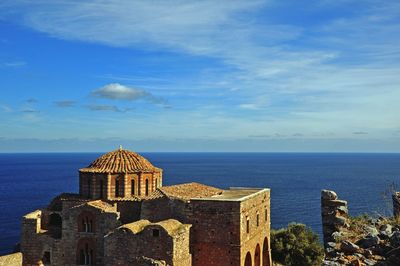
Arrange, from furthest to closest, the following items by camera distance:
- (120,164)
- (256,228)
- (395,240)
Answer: (120,164)
(256,228)
(395,240)

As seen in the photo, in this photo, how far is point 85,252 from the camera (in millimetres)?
27531

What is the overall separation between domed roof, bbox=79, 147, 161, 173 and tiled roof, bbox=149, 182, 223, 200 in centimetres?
235

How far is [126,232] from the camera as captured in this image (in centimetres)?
2434

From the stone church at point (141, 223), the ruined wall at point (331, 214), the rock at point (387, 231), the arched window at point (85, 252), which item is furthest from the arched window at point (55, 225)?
the rock at point (387, 231)

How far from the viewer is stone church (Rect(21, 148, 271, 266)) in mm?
24188

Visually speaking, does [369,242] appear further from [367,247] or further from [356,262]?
[356,262]

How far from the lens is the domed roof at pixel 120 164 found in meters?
29.0

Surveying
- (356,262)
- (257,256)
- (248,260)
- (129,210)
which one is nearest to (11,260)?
(129,210)

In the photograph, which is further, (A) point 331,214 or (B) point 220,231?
(B) point 220,231

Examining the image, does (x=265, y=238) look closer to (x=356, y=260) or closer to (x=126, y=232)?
(x=126, y=232)

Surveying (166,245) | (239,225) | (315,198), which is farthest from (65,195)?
(315,198)

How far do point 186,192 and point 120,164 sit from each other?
5.10 m

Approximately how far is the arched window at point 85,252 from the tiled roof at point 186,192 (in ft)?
16.3

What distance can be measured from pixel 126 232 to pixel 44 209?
28.1 feet
